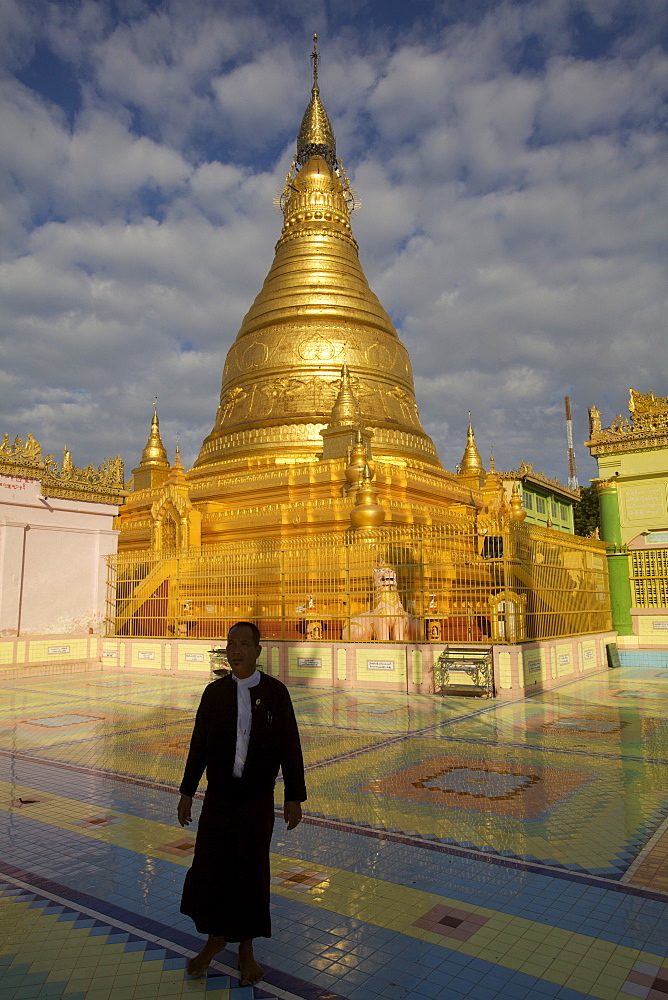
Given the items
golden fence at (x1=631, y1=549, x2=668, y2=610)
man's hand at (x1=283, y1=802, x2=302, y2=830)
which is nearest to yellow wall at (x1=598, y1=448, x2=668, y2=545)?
golden fence at (x1=631, y1=549, x2=668, y2=610)

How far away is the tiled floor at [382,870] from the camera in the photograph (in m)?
2.98

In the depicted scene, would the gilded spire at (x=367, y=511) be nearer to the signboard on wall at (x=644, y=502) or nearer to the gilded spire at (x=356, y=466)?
the gilded spire at (x=356, y=466)

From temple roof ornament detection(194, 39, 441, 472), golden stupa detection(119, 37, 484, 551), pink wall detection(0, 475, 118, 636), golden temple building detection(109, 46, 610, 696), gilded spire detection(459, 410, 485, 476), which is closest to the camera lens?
golden temple building detection(109, 46, 610, 696)

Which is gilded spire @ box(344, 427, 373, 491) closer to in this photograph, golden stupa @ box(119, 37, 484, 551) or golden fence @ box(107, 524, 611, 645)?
golden stupa @ box(119, 37, 484, 551)

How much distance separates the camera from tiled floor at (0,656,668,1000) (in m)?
2.98

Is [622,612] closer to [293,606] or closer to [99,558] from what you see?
[293,606]

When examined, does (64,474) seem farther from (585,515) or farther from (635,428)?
(585,515)

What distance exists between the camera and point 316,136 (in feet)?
113

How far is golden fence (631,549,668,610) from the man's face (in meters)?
16.4

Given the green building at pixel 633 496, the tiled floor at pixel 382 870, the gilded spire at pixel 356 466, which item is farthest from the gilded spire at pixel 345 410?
the tiled floor at pixel 382 870

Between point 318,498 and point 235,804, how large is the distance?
18130 mm

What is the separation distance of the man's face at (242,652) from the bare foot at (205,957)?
108 cm

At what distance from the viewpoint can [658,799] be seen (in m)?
5.36

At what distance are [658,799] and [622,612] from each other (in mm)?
13351
